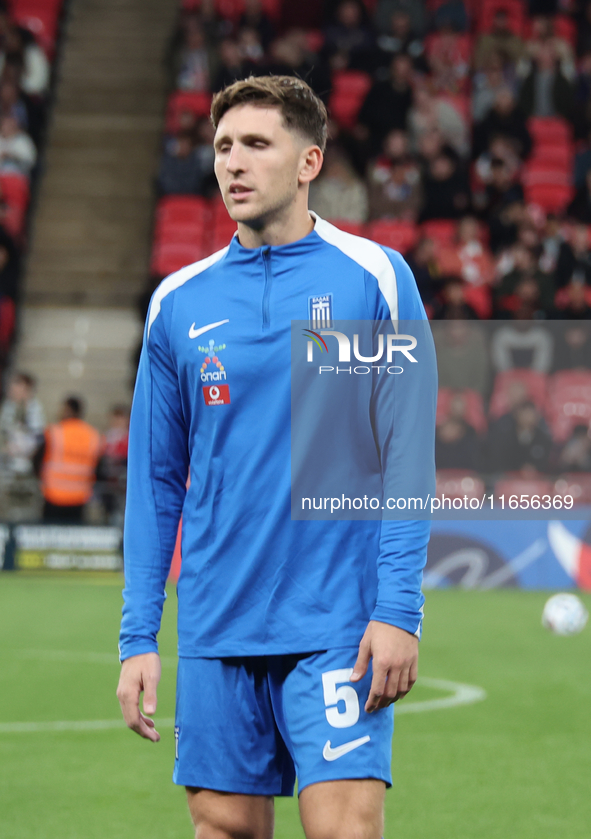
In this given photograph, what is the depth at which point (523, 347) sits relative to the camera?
1252 cm

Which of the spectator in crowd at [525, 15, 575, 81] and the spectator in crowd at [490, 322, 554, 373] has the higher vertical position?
the spectator in crowd at [525, 15, 575, 81]

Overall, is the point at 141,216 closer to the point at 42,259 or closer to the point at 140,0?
the point at 42,259

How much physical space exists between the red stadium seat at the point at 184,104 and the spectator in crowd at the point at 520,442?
22.3 ft

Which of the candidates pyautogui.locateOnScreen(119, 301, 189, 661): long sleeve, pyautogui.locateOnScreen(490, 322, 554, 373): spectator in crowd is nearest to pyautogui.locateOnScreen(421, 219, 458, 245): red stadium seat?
pyautogui.locateOnScreen(490, 322, 554, 373): spectator in crowd

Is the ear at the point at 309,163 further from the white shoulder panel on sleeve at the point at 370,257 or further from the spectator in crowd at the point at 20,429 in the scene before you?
the spectator in crowd at the point at 20,429

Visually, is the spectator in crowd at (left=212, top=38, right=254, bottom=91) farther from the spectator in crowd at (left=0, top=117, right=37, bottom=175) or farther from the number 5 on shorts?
the number 5 on shorts

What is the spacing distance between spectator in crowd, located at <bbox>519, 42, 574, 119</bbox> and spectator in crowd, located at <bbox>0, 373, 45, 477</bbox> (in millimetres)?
7257

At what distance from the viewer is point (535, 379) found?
40.7 feet

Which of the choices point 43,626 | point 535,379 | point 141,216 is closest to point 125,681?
point 43,626

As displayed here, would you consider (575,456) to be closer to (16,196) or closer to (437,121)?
(437,121)

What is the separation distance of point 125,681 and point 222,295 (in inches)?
33.5

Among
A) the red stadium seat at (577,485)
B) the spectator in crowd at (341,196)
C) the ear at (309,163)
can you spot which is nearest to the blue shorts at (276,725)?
the ear at (309,163)

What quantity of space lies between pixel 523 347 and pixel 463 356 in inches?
27.7

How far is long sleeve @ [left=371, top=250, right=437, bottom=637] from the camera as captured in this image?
8.16ft
